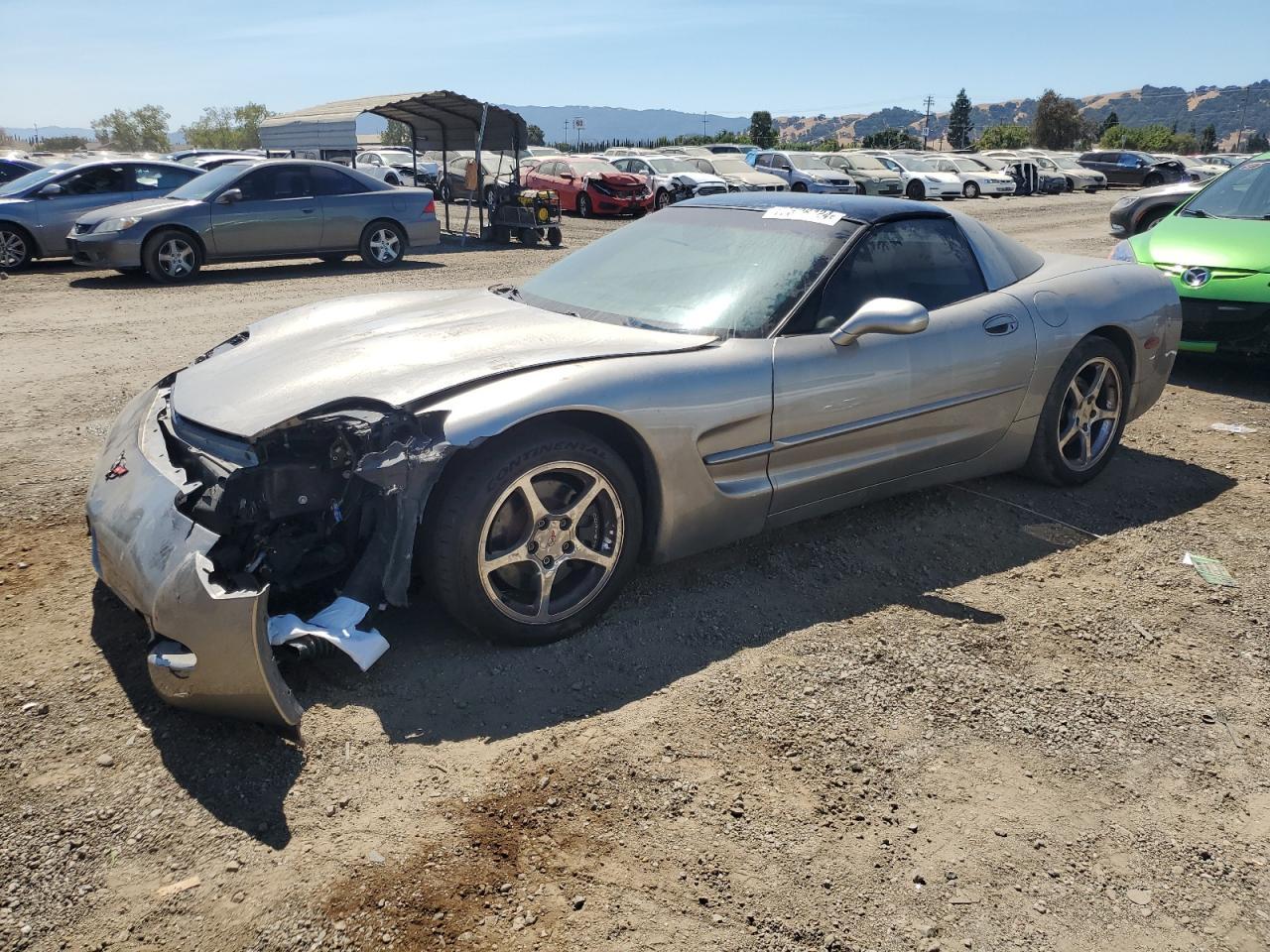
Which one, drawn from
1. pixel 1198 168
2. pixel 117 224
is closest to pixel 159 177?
pixel 117 224

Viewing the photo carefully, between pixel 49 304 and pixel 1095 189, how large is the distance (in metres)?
34.5

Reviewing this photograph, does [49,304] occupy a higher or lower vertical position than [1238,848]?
higher

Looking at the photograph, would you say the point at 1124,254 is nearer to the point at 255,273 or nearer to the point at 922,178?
the point at 255,273

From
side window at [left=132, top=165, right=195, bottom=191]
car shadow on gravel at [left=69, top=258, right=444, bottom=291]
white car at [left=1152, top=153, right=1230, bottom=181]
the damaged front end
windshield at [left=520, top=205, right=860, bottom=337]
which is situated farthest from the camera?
white car at [left=1152, top=153, right=1230, bottom=181]

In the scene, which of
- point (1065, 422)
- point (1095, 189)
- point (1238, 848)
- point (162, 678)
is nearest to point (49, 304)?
point (162, 678)

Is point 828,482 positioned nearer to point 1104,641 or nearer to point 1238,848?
point 1104,641

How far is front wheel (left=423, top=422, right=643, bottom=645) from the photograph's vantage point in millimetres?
3113

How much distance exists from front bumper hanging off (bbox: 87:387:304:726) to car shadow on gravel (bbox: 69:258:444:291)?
9.41 metres

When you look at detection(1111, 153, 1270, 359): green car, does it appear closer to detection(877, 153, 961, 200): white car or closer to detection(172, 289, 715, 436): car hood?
detection(172, 289, 715, 436): car hood

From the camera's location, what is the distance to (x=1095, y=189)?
35.4m

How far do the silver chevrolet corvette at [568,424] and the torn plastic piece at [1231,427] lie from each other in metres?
2.00

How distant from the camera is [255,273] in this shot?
42.2 feet

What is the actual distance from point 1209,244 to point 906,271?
433cm

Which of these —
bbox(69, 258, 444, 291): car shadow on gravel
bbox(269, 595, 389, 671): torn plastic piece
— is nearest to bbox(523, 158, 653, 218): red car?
bbox(69, 258, 444, 291): car shadow on gravel
